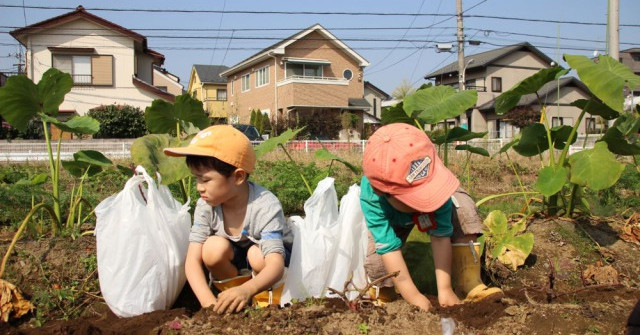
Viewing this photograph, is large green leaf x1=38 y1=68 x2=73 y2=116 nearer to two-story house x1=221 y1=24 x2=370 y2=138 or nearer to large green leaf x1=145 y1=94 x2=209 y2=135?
Answer: large green leaf x1=145 y1=94 x2=209 y2=135

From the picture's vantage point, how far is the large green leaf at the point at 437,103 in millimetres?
3062

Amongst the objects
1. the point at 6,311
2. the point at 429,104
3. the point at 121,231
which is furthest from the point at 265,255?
the point at 429,104

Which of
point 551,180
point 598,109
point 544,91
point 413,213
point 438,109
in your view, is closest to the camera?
point 413,213

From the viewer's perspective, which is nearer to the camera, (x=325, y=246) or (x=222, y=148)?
(x=222, y=148)

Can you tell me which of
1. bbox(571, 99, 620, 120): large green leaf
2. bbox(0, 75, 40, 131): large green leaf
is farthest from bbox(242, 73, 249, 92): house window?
bbox(571, 99, 620, 120): large green leaf

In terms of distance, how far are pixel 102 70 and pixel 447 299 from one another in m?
22.5

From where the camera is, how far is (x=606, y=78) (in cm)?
281

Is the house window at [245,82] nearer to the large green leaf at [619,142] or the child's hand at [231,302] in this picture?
the large green leaf at [619,142]

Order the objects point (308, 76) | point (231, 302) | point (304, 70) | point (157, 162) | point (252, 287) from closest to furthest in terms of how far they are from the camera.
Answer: point (231, 302), point (252, 287), point (157, 162), point (308, 76), point (304, 70)

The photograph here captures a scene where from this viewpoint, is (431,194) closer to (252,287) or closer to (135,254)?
(252,287)

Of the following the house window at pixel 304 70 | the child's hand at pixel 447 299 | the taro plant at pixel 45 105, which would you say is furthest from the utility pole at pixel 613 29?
the house window at pixel 304 70

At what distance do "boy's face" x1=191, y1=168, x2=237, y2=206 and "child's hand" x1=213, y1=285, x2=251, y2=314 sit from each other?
41cm

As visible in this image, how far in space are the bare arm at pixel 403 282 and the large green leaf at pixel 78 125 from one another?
1.88 metres

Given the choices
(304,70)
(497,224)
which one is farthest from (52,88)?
(304,70)
